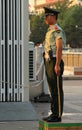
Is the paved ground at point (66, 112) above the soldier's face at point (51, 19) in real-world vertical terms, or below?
below

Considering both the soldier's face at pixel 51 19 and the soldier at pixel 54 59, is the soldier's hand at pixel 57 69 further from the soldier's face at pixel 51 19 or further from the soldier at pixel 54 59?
the soldier's face at pixel 51 19

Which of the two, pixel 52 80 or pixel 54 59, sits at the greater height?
pixel 54 59

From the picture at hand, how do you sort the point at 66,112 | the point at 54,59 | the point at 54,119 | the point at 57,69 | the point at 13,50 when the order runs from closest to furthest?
the point at 57,69
the point at 54,59
the point at 54,119
the point at 66,112
the point at 13,50

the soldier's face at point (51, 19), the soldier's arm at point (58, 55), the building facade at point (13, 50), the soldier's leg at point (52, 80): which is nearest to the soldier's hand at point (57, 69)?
the soldier's arm at point (58, 55)

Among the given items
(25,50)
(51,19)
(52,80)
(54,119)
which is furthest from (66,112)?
(51,19)

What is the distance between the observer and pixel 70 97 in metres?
17.5

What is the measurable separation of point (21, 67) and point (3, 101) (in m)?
1.03

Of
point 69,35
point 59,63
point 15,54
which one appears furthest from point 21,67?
A: point 69,35

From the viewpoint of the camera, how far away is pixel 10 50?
1423 cm

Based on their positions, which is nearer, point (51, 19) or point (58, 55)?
point (58, 55)

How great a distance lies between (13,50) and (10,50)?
83 mm

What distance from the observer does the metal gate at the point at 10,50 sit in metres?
14.2

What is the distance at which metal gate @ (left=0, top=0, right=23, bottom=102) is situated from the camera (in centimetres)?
1418

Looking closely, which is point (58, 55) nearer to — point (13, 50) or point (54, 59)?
point (54, 59)
